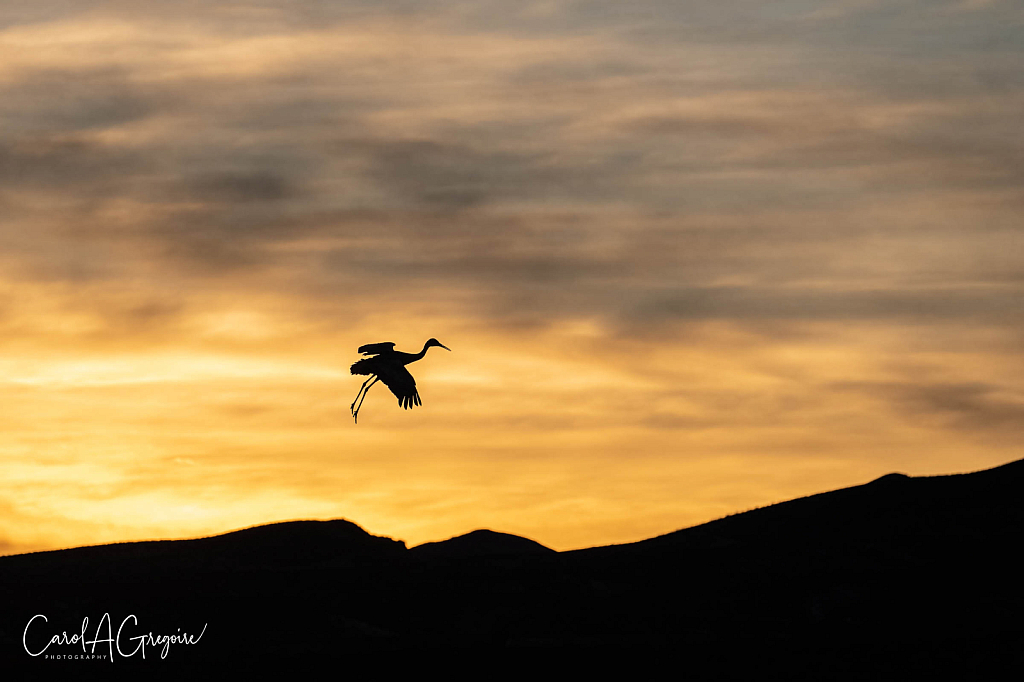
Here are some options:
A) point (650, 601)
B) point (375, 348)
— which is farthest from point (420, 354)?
point (650, 601)

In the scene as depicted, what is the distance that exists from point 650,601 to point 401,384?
132ft

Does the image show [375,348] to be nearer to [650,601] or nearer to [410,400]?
[410,400]

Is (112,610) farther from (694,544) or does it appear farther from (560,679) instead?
(694,544)

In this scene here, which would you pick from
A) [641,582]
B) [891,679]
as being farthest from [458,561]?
[891,679]

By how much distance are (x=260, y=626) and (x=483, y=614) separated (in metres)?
14.9

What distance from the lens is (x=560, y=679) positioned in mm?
80688

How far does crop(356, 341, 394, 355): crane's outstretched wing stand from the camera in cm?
5850

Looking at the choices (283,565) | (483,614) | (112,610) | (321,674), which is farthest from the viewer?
(283,565)

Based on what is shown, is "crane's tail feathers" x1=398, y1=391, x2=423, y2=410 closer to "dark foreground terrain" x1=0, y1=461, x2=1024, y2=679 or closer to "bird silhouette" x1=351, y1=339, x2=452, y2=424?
"bird silhouette" x1=351, y1=339, x2=452, y2=424

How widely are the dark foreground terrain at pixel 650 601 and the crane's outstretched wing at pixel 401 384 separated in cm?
3181
